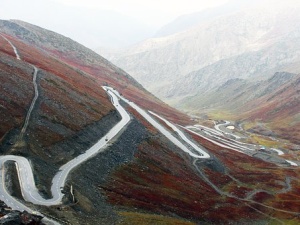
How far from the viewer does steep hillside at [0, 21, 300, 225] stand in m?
66.4

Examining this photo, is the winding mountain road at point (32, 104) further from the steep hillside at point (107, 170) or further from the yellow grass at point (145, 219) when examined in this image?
the yellow grass at point (145, 219)

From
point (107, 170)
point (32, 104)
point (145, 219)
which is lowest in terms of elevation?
point (145, 219)

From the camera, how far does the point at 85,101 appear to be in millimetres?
134000

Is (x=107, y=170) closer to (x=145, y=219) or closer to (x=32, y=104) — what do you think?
(x=145, y=219)

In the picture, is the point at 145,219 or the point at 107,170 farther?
the point at 107,170

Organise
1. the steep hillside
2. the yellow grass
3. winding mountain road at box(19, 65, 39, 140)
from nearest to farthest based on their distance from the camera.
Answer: the steep hillside → the yellow grass → winding mountain road at box(19, 65, 39, 140)

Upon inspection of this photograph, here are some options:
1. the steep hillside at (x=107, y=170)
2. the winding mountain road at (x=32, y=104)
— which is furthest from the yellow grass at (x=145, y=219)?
the winding mountain road at (x=32, y=104)

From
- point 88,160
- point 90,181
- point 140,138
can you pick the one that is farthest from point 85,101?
point 90,181

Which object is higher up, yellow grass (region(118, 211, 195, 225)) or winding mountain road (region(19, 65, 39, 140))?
winding mountain road (region(19, 65, 39, 140))

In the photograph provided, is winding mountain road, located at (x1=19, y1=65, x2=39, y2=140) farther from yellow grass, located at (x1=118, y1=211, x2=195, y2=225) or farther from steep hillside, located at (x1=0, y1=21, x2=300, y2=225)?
yellow grass, located at (x1=118, y1=211, x2=195, y2=225)

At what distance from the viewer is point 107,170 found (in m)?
89.8

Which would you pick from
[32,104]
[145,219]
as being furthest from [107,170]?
[32,104]

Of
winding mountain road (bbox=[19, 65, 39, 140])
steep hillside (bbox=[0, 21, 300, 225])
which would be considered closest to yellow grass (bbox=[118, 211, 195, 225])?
steep hillside (bbox=[0, 21, 300, 225])

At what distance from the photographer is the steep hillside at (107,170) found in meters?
66.4
